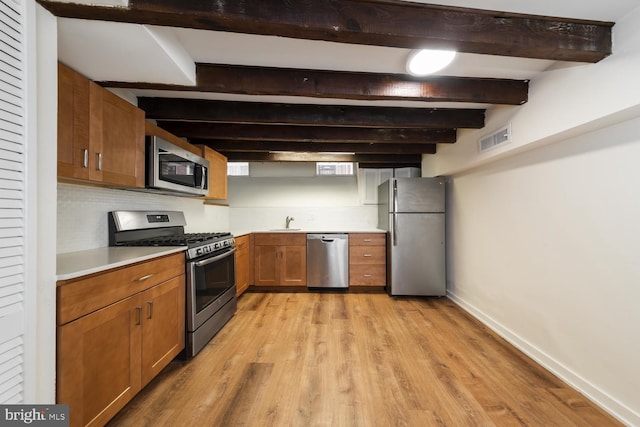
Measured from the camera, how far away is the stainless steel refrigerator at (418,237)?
3516 mm

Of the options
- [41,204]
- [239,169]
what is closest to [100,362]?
[41,204]

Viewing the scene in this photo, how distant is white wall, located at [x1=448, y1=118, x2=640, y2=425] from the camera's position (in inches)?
57.5

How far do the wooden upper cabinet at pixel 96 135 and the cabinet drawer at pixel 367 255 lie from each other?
8.94 feet

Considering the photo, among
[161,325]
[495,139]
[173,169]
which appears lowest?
[161,325]

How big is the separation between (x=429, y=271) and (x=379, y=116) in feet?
7.28

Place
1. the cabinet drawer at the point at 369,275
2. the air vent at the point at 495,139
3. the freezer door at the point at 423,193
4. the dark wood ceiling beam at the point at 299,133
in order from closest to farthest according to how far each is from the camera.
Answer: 1. the air vent at the point at 495,139
2. the dark wood ceiling beam at the point at 299,133
3. the freezer door at the point at 423,193
4. the cabinet drawer at the point at 369,275

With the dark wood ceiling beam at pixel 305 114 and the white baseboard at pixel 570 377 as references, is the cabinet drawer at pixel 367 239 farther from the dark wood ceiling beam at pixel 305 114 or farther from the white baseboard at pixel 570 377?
the dark wood ceiling beam at pixel 305 114

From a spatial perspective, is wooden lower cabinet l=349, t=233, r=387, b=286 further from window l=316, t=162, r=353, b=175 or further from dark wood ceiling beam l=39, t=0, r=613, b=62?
dark wood ceiling beam l=39, t=0, r=613, b=62

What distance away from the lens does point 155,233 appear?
2451 mm

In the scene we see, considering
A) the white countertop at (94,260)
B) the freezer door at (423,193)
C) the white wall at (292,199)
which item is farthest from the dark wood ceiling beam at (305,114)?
the white wall at (292,199)

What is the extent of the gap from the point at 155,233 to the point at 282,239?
5.63 ft

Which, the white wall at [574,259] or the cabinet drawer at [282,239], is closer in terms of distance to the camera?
the white wall at [574,259]

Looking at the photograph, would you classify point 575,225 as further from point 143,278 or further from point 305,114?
point 143,278

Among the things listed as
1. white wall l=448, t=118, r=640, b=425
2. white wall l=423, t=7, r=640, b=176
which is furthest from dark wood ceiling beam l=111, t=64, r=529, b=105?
white wall l=448, t=118, r=640, b=425
